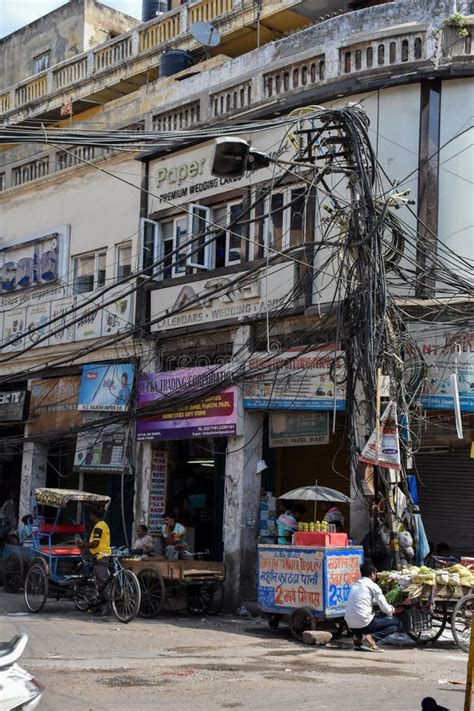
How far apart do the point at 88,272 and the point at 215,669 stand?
1149 cm

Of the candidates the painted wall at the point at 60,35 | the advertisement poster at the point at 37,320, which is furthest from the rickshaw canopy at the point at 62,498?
the painted wall at the point at 60,35

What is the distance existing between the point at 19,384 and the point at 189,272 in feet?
21.5

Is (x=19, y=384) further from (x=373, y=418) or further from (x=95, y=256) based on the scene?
(x=373, y=418)

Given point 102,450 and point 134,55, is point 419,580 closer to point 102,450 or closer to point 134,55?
point 102,450

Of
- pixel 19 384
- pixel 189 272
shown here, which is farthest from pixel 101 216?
pixel 19 384

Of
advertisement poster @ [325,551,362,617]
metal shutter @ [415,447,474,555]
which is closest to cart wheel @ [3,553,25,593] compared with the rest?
advertisement poster @ [325,551,362,617]

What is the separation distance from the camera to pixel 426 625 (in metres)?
12.9

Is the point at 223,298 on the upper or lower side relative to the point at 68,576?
upper

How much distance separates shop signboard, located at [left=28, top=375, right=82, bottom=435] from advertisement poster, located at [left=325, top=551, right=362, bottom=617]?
810 cm

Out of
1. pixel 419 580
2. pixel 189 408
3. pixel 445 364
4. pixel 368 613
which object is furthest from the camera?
pixel 189 408

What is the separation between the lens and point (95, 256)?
806 inches

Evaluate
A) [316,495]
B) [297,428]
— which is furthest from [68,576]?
[297,428]

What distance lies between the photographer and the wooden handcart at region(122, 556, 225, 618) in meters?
15.2

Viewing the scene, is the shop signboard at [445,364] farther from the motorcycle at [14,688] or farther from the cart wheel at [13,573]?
the motorcycle at [14,688]
